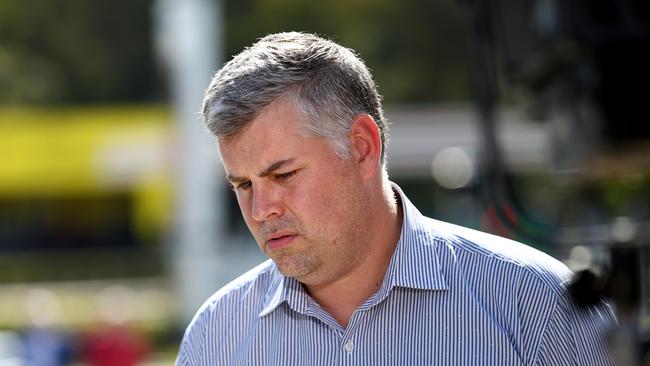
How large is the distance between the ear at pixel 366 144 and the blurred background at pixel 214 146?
1.64 ft

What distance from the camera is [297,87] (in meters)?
2.44

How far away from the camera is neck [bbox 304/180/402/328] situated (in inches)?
98.7

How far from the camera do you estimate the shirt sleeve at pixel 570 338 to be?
2334mm

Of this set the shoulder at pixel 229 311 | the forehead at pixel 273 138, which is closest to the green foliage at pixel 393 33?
the shoulder at pixel 229 311

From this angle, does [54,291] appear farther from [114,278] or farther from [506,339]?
[506,339]

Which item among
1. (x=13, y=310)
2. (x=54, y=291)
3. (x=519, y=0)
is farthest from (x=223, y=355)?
(x=54, y=291)

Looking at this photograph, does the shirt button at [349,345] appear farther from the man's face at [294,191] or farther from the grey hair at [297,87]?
the grey hair at [297,87]

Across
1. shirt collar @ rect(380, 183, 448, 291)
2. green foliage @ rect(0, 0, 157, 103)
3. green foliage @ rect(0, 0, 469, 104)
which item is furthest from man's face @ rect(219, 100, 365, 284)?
green foliage @ rect(0, 0, 157, 103)

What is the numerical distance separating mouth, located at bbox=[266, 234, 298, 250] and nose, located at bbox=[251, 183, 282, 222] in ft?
0.15

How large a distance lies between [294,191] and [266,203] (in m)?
0.06

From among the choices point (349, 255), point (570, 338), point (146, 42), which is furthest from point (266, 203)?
point (146, 42)

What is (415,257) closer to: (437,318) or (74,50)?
(437,318)

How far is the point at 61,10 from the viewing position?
102ft

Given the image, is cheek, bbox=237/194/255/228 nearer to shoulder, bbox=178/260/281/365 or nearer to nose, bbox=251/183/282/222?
nose, bbox=251/183/282/222
